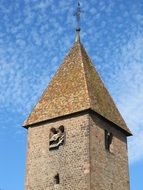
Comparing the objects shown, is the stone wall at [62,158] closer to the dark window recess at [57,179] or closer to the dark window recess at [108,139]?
the dark window recess at [57,179]

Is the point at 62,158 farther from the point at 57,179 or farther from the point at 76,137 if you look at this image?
the point at 76,137

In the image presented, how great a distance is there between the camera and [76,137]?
895 inches

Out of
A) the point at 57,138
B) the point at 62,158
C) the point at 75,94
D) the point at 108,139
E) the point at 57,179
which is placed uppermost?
the point at 75,94

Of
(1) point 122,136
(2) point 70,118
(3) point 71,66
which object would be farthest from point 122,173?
(3) point 71,66

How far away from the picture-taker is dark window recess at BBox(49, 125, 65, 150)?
76.1 ft

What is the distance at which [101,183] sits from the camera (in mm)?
22109

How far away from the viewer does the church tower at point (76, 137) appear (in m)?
22.2

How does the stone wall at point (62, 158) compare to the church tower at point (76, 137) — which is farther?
the church tower at point (76, 137)

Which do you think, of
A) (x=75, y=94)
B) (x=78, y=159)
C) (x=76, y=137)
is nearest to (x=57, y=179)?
(x=78, y=159)

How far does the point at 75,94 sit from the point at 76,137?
2.39 m

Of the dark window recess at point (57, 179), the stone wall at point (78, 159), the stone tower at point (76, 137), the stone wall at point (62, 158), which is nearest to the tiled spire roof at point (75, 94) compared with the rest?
the stone tower at point (76, 137)

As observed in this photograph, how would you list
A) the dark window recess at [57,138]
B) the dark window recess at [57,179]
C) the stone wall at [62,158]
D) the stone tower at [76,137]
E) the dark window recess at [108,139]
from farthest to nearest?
the dark window recess at [108,139] < the dark window recess at [57,138] < the dark window recess at [57,179] < the stone tower at [76,137] < the stone wall at [62,158]

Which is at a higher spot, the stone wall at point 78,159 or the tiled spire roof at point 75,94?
the tiled spire roof at point 75,94

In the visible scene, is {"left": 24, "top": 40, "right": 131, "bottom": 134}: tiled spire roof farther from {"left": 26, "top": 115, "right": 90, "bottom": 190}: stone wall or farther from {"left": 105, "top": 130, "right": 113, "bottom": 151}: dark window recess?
{"left": 105, "top": 130, "right": 113, "bottom": 151}: dark window recess
